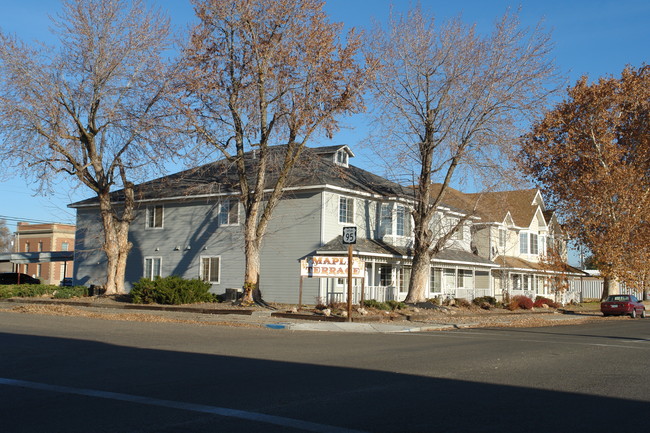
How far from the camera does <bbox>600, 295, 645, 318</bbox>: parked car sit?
124 feet

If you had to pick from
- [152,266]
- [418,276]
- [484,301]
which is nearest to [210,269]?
[152,266]

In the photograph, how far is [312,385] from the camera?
9492 mm

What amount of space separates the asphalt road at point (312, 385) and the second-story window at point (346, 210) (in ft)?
58.1

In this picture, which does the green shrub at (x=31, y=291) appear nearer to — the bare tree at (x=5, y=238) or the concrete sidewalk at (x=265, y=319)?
the concrete sidewalk at (x=265, y=319)

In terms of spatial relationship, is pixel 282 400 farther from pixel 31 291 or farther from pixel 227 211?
pixel 31 291

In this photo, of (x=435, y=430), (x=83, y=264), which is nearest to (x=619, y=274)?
(x=83, y=264)

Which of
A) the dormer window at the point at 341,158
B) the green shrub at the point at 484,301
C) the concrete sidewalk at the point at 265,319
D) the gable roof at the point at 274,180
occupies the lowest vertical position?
the concrete sidewalk at the point at 265,319

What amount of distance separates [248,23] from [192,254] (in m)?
14.8

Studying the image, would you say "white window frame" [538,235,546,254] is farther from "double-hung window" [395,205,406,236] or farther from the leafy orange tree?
"double-hung window" [395,205,406,236]

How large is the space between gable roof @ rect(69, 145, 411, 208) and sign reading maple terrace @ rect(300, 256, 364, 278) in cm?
550

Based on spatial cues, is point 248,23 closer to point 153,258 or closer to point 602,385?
point 153,258

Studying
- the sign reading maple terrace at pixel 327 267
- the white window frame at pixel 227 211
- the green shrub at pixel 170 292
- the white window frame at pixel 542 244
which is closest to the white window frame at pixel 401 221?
the white window frame at pixel 227 211

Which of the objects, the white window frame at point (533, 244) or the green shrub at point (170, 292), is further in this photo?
the white window frame at point (533, 244)

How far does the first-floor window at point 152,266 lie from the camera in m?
39.1
